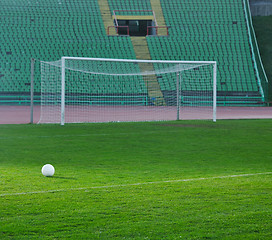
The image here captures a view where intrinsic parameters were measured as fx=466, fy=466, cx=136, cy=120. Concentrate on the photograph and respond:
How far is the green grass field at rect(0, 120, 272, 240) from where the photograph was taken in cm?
383

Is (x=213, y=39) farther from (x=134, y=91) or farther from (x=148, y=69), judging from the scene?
(x=134, y=91)

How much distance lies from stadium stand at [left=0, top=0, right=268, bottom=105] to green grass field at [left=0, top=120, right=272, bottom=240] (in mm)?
20573

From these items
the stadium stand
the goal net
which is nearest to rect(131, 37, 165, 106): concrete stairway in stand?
the goal net

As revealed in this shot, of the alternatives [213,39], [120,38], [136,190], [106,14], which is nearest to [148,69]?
[120,38]

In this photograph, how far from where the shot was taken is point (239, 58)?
106ft

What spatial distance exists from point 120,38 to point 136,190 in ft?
94.0

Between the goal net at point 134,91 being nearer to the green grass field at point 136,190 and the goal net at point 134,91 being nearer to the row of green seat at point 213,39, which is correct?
the row of green seat at point 213,39

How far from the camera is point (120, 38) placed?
109 feet

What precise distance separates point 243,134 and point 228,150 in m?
3.51

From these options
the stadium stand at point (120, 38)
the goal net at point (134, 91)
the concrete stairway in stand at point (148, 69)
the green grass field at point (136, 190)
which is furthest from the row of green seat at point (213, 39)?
the green grass field at point (136, 190)

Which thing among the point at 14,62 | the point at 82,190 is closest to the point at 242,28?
the point at 14,62

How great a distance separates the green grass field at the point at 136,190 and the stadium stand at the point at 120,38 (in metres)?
20.6

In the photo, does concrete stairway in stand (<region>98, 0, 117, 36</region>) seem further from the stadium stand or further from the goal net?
the goal net

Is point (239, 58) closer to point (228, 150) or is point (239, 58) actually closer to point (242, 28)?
point (242, 28)
